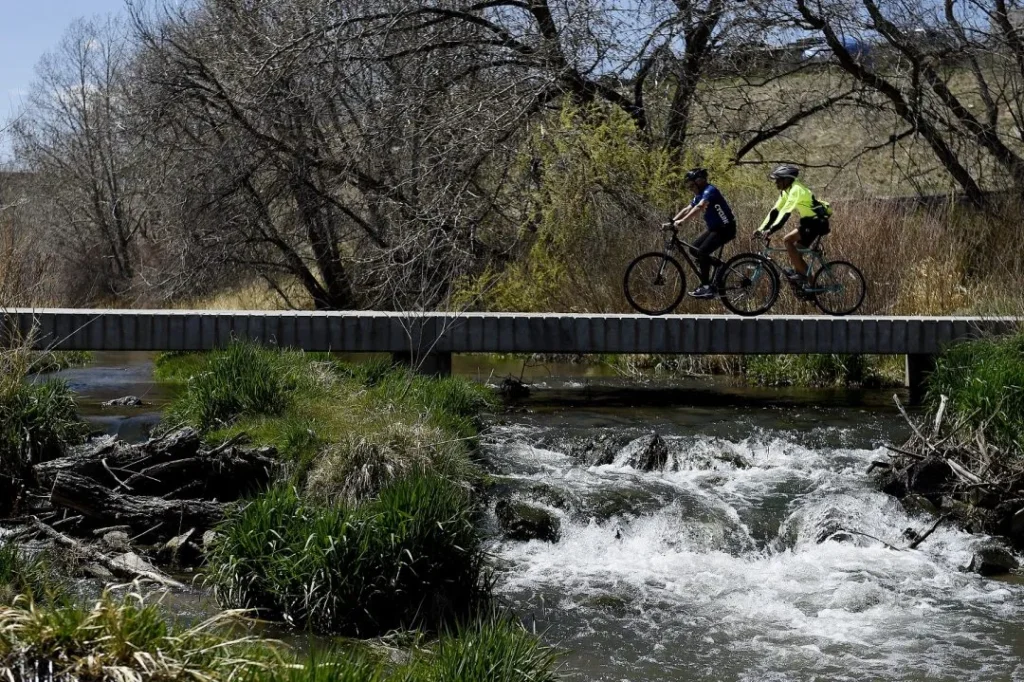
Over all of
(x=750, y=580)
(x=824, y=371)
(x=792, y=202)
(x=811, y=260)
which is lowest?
(x=750, y=580)

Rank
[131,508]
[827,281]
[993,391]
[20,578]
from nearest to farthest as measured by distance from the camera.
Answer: [20,578]
[131,508]
[993,391]
[827,281]

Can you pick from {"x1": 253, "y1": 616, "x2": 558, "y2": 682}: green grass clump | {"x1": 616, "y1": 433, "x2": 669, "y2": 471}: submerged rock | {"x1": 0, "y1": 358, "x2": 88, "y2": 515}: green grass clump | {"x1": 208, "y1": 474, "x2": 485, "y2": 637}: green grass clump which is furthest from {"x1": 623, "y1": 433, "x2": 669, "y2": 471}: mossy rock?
{"x1": 253, "y1": 616, "x2": 558, "y2": 682}: green grass clump

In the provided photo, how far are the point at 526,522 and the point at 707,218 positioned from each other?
5031mm

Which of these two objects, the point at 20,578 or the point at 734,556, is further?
the point at 734,556

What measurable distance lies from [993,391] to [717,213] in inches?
155

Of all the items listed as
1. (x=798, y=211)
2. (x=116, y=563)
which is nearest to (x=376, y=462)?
(x=116, y=563)

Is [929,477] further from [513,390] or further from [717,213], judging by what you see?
[513,390]

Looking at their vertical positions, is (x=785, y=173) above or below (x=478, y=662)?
above

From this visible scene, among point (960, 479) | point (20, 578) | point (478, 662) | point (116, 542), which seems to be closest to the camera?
point (478, 662)

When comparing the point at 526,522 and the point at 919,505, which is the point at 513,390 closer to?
the point at 526,522

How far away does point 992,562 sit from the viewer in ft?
25.5

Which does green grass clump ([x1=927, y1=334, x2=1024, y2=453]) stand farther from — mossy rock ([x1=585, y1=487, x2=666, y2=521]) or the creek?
mossy rock ([x1=585, y1=487, x2=666, y2=521])

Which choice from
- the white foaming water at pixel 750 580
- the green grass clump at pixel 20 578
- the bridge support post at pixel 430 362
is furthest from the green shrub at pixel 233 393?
the green grass clump at pixel 20 578

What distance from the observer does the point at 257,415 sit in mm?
9422
